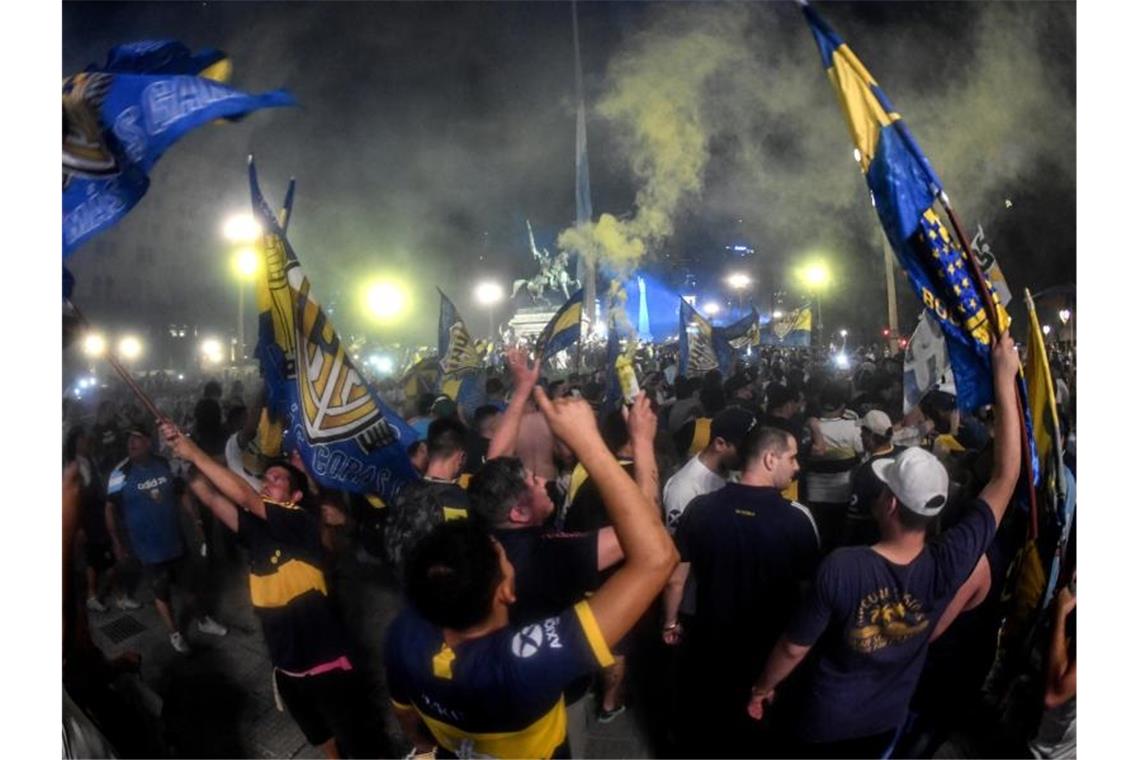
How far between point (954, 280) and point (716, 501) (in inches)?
69.1

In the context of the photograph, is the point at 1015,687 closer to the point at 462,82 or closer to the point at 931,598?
the point at 931,598

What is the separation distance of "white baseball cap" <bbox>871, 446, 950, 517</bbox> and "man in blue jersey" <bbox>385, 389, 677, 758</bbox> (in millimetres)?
1495

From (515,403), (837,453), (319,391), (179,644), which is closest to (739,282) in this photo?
(837,453)

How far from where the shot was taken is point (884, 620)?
2996mm

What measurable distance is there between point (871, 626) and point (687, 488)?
49.4 inches

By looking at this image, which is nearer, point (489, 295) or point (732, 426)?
point (732, 426)

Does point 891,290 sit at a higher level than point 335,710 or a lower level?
higher

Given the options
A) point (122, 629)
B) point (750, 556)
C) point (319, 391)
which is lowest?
point (122, 629)

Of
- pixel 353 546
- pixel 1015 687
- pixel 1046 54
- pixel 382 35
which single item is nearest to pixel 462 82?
pixel 382 35

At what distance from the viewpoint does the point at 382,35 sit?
4.43 m

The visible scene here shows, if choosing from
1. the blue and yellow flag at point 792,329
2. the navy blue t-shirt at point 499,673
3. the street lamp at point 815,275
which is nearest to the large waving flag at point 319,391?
the navy blue t-shirt at point 499,673

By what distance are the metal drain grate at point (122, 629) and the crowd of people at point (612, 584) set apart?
92 mm

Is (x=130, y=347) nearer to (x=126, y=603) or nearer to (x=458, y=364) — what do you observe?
(x=126, y=603)

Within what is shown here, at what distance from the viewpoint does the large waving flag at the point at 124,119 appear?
8.80ft
